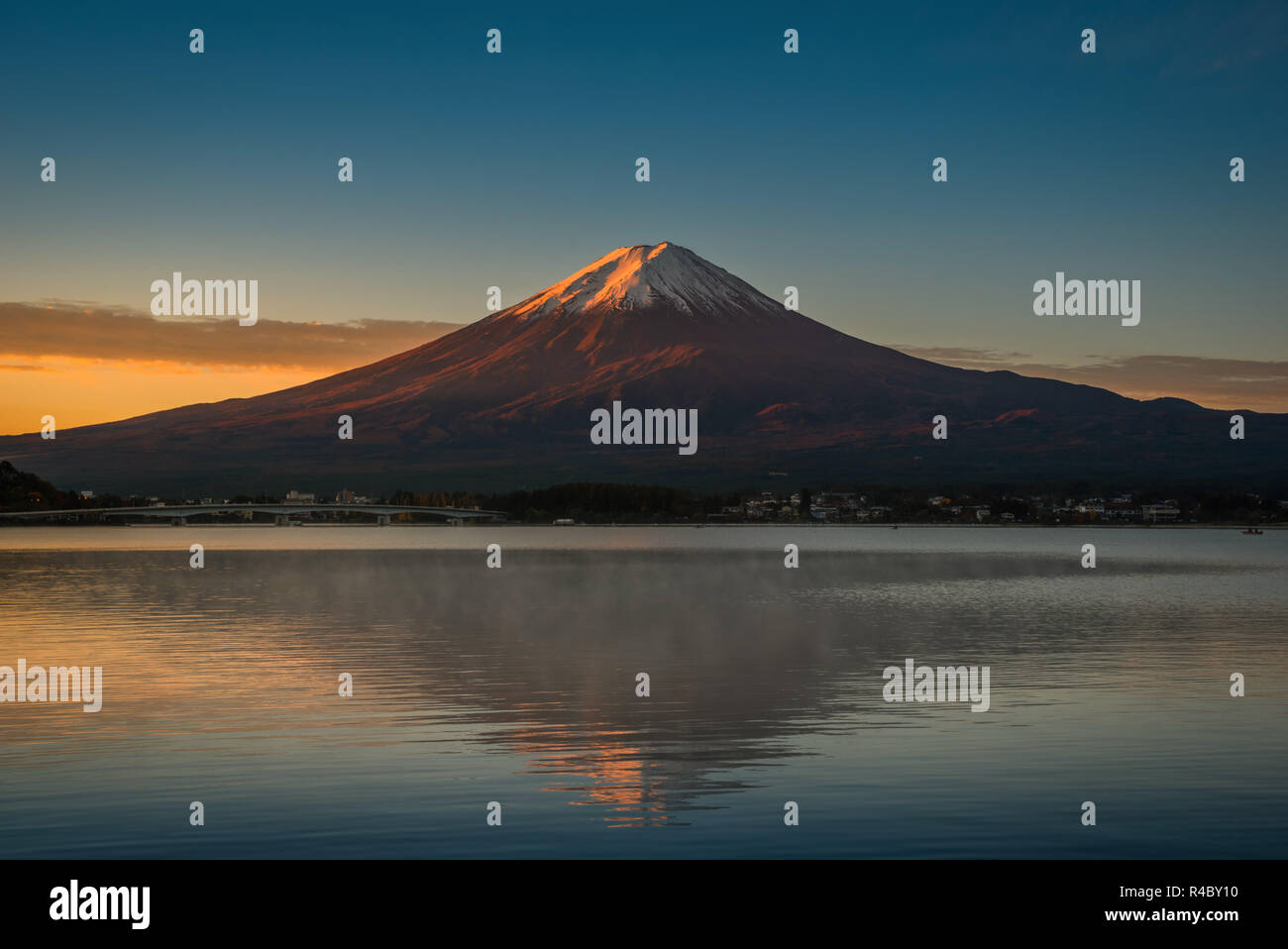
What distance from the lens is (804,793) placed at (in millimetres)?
19438

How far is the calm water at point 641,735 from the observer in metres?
17.2

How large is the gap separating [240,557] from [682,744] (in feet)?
368

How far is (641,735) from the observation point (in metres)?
24.9

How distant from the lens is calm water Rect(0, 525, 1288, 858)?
56.6 ft

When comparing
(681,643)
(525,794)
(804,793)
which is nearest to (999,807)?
(804,793)

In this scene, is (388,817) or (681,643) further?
(681,643)

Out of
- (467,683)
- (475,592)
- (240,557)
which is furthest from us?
(240,557)

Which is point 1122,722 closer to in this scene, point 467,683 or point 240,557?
point 467,683
